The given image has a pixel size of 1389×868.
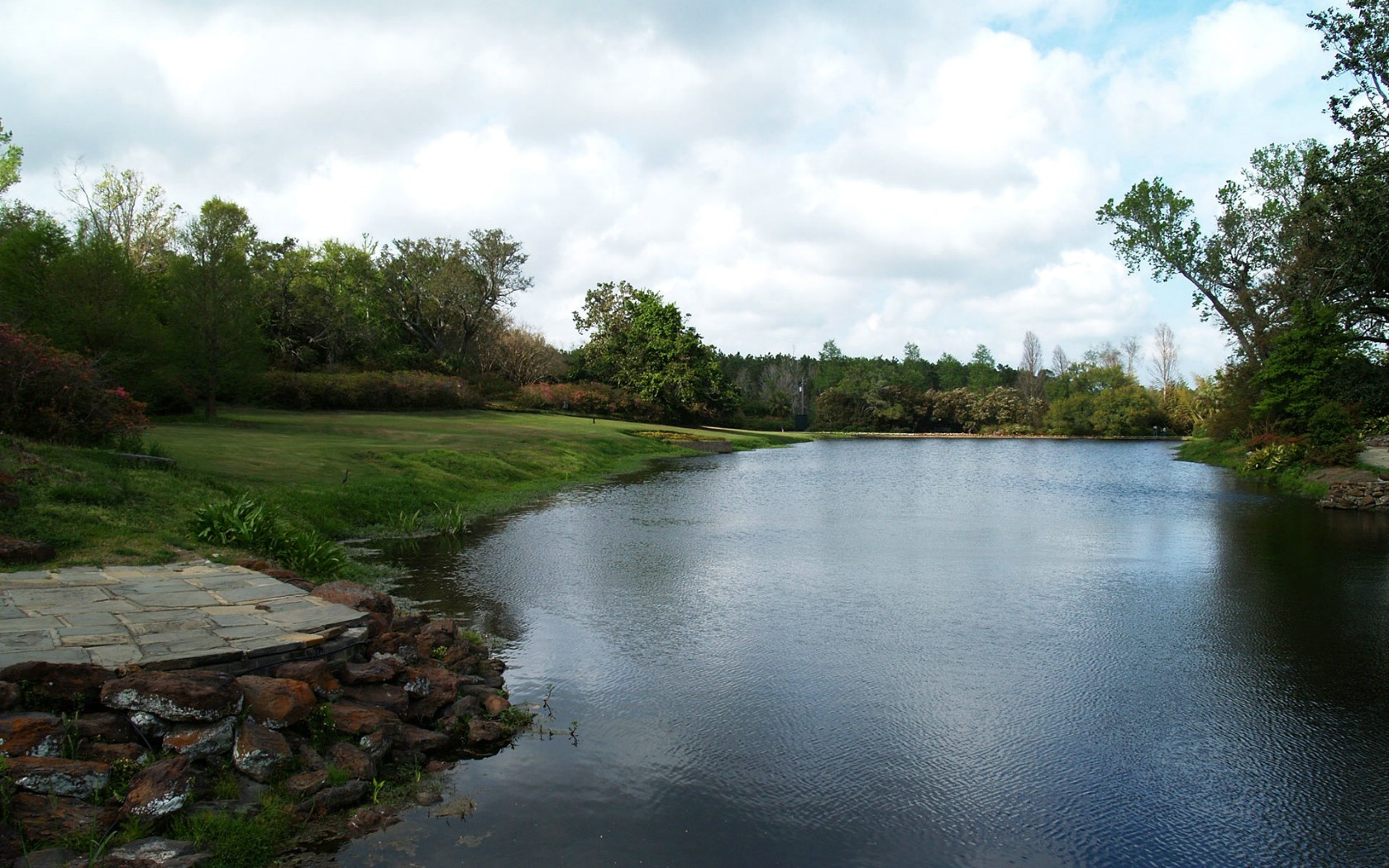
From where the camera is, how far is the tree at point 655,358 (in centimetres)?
6131

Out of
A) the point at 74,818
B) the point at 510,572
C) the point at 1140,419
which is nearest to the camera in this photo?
the point at 74,818

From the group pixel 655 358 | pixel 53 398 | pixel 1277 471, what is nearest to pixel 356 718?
pixel 53 398

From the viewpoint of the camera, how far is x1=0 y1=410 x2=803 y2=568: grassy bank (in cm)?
962

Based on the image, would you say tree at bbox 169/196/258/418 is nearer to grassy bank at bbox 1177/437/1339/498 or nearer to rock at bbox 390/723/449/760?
rock at bbox 390/723/449/760

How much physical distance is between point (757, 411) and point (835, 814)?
253 feet

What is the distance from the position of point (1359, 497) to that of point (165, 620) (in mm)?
25377

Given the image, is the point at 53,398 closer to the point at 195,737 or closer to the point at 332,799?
the point at 195,737

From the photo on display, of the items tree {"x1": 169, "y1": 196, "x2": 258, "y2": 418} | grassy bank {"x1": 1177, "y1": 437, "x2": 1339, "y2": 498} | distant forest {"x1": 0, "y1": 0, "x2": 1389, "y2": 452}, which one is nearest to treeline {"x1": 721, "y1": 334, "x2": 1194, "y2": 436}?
distant forest {"x1": 0, "y1": 0, "x2": 1389, "y2": 452}

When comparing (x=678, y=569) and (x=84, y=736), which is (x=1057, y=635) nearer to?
(x=678, y=569)

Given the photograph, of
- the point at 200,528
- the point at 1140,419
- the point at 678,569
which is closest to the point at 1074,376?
the point at 1140,419

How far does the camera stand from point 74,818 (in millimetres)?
4418

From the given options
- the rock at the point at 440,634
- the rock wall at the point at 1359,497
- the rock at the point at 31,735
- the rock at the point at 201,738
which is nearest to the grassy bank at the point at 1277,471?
the rock wall at the point at 1359,497

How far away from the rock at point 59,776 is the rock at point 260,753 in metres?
0.67

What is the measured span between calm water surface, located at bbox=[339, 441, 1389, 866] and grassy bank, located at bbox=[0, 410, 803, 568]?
2.70 meters
